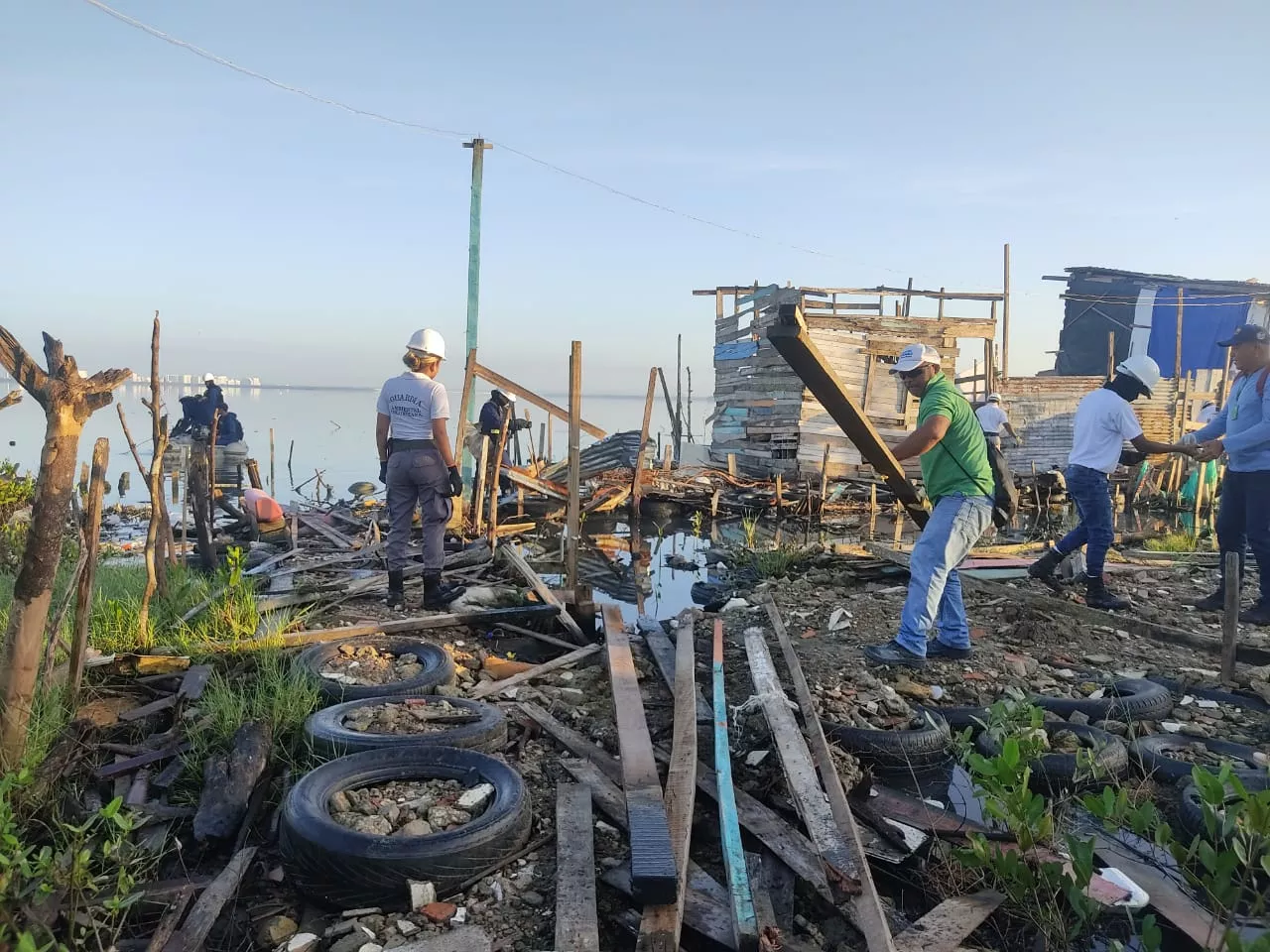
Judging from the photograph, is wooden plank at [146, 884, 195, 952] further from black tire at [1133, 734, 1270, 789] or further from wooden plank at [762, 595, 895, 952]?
black tire at [1133, 734, 1270, 789]

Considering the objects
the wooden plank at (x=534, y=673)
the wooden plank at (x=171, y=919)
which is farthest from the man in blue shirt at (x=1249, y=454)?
the wooden plank at (x=171, y=919)

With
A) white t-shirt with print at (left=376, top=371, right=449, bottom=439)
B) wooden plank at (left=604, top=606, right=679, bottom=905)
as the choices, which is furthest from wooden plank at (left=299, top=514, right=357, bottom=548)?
wooden plank at (left=604, top=606, right=679, bottom=905)

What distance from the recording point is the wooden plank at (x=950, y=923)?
2555 millimetres

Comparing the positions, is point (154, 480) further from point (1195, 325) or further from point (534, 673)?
point (1195, 325)

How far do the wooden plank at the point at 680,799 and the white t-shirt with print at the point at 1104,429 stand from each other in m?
4.13

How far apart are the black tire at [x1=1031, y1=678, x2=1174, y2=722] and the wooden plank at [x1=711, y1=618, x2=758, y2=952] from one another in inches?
82.3

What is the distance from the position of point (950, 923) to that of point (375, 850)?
203 centimetres

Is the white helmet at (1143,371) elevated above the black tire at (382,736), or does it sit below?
above

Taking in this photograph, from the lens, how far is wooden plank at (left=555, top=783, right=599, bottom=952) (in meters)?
2.59

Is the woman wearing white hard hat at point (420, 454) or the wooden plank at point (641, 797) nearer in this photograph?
the wooden plank at point (641, 797)

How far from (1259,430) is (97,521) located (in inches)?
304

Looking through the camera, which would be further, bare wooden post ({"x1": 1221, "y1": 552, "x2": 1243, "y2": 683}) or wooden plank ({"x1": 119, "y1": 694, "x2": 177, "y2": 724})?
bare wooden post ({"x1": 1221, "y1": 552, "x2": 1243, "y2": 683})

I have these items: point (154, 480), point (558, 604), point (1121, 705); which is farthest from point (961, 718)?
point (154, 480)

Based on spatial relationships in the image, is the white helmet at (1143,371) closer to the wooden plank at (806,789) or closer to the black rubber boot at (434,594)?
the wooden plank at (806,789)
